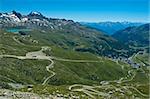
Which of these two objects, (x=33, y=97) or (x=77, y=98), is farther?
(x=77, y=98)

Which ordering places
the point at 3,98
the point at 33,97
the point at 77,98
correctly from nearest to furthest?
the point at 3,98 → the point at 33,97 → the point at 77,98

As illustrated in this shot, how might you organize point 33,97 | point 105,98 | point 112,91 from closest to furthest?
point 33,97 < point 105,98 < point 112,91

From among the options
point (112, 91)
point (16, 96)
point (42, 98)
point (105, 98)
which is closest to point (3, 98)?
point (16, 96)

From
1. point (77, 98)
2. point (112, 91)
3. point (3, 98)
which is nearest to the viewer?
point (3, 98)

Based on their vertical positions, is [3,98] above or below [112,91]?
above

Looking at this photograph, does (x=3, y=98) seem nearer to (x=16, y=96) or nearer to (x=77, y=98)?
(x=16, y=96)

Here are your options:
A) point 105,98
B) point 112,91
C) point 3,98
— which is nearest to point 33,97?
point 3,98

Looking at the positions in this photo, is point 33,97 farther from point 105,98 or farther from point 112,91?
point 112,91

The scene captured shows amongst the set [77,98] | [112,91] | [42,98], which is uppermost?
[42,98]

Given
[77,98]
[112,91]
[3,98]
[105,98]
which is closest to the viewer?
[3,98]
